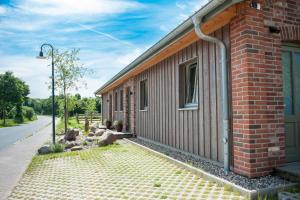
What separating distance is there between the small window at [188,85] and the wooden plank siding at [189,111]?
153 millimetres

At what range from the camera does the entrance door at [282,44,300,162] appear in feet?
16.6

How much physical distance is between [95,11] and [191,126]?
4.47m

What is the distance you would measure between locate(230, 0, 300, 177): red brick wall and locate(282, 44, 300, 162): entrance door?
34 centimetres

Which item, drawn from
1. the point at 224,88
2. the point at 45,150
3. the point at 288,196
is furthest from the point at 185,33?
the point at 45,150

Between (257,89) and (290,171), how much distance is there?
1.39 meters

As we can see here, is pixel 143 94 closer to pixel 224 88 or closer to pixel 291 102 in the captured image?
pixel 224 88

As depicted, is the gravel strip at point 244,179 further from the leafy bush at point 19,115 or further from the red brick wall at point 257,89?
the leafy bush at point 19,115

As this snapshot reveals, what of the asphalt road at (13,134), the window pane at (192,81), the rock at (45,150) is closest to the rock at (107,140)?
the rock at (45,150)

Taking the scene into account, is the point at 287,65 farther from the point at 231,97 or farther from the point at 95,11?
the point at 95,11

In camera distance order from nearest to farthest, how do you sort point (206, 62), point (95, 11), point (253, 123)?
point (253, 123) → point (206, 62) → point (95, 11)

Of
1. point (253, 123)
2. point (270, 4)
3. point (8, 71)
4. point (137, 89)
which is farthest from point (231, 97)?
point (8, 71)

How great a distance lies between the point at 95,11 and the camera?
819 cm

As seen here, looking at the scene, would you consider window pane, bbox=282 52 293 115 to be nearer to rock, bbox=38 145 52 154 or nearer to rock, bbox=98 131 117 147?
rock, bbox=98 131 117 147

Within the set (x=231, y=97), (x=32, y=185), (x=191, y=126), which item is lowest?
(x=32, y=185)
